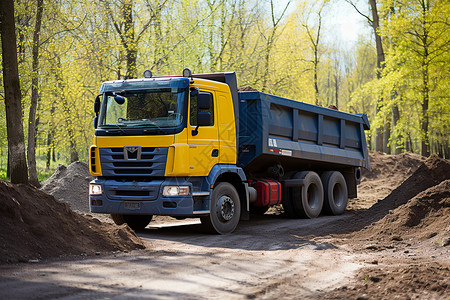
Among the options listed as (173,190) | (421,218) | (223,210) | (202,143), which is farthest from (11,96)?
(421,218)

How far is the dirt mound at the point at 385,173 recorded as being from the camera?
2458 cm

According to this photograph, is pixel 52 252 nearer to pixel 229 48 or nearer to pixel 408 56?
pixel 229 48

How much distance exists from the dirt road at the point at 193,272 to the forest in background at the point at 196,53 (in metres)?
8.68

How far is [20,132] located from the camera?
32.1 feet

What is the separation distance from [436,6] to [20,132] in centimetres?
2271

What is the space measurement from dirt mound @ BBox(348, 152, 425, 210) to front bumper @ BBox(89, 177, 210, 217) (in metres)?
14.2

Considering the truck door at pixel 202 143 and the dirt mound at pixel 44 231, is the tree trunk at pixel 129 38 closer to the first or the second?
the truck door at pixel 202 143

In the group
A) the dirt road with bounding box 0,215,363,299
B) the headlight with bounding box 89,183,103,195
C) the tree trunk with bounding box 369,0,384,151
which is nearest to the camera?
the dirt road with bounding box 0,215,363,299

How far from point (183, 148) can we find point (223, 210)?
1.78 meters

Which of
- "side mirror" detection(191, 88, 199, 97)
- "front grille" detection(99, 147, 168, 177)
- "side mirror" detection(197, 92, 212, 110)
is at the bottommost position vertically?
"front grille" detection(99, 147, 168, 177)

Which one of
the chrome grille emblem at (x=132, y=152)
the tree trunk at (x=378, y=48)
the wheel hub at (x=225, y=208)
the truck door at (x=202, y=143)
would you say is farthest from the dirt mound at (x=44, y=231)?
the tree trunk at (x=378, y=48)

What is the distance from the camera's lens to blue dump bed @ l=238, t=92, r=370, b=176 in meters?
12.5

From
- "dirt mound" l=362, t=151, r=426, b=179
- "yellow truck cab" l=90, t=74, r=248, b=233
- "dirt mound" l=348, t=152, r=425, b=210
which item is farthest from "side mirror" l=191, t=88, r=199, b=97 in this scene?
"dirt mound" l=362, t=151, r=426, b=179

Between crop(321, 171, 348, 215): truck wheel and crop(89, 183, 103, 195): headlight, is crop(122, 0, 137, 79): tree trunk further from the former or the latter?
crop(89, 183, 103, 195): headlight
